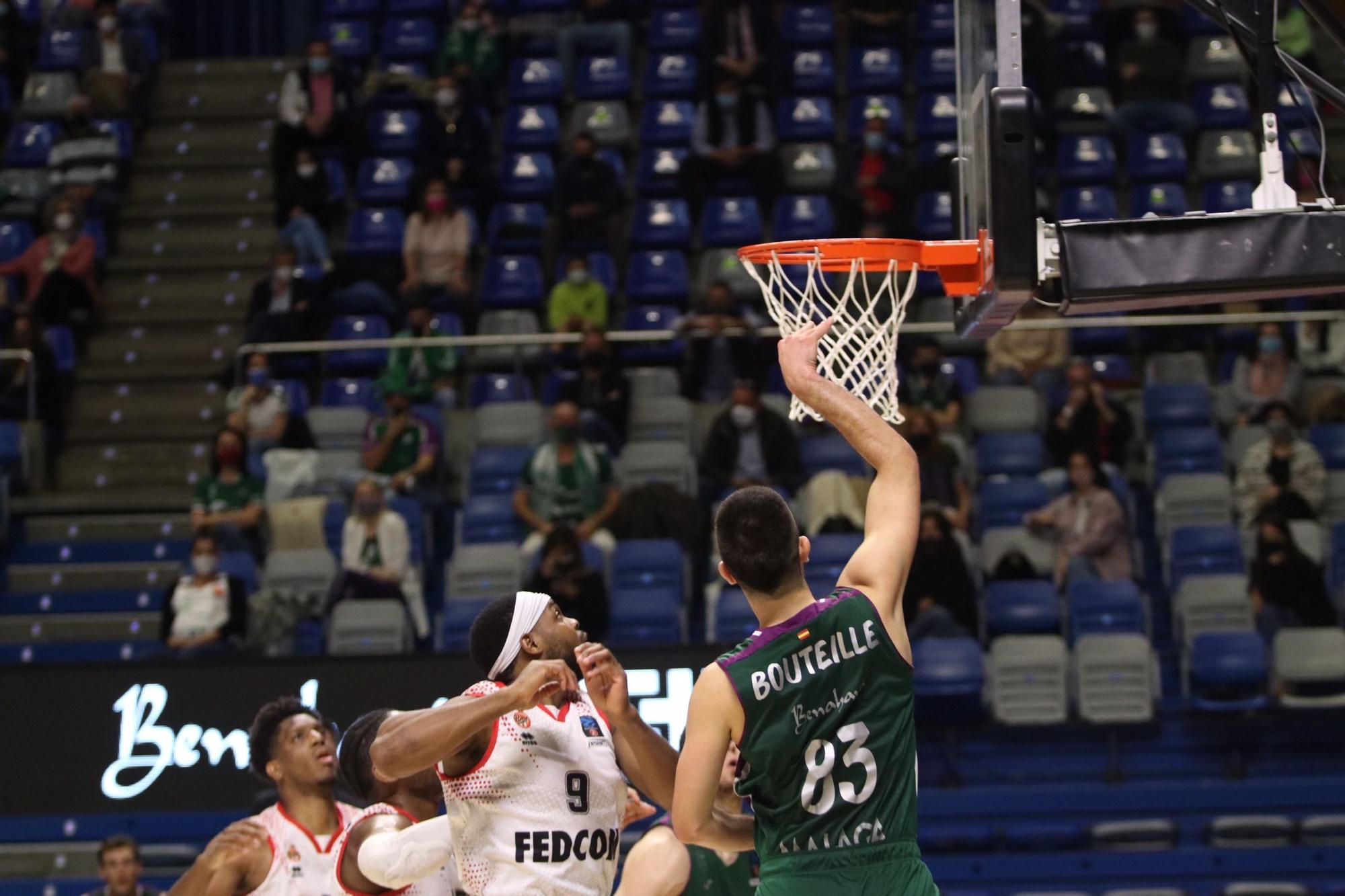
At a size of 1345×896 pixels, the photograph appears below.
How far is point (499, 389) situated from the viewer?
45.8ft

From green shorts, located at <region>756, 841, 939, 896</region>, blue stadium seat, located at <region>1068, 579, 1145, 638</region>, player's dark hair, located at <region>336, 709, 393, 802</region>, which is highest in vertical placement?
green shorts, located at <region>756, 841, 939, 896</region>

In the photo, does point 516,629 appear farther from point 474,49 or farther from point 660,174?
point 474,49

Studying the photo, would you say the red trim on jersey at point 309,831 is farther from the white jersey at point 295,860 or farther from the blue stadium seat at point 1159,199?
the blue stadium seat at point 1159,199

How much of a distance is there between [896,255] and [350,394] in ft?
31.7

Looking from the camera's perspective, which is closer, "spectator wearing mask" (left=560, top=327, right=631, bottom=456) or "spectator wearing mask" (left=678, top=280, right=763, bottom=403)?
"spectator wearing mask" (left=560, top=327, right=631, bottom=456)

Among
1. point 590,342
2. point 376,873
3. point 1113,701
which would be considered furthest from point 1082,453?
point 376,873

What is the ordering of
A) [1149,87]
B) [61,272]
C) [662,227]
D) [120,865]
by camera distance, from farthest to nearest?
[1149,87]
[662,227]
[61,272]
[120,865]

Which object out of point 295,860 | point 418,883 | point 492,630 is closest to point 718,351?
point 295,860

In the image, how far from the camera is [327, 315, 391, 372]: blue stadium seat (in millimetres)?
14438

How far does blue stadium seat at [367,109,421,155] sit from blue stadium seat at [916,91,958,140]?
15.2 feet

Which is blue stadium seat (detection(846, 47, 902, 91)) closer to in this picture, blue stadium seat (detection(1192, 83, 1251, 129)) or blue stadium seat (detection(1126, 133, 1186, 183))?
blue stadium seat (detection(1126, 133, 1186, 183))

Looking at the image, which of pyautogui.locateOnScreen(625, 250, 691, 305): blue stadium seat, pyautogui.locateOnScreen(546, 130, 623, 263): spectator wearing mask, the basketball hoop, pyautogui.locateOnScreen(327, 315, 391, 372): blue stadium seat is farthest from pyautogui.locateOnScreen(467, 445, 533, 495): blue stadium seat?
the basketball hoop

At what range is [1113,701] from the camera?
10.7 metres

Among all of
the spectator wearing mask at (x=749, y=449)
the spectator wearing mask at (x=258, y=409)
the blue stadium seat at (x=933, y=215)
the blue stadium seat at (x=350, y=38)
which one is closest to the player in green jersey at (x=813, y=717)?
the spectator wearing mask at (x=749, y=449)
